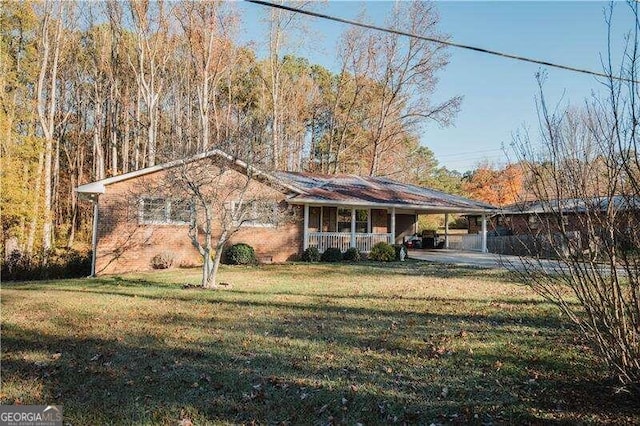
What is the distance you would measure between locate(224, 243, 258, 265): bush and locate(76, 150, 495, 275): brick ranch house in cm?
71

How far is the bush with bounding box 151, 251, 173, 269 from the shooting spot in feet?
54.9

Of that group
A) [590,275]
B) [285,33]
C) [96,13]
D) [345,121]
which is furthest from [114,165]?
[590,275]

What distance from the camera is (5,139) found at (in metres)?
18.1

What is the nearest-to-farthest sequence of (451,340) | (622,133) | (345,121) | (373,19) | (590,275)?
(622,133) → (590,275) → (451,340) → (373,19) → (345,121)

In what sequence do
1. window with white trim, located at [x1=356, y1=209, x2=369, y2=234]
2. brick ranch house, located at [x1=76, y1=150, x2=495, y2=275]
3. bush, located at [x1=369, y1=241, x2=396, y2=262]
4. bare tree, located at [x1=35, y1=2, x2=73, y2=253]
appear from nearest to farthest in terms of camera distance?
1. brick ranch house, located at [x1=76, y1=150, x2=495, y2=275]
2. bush, located at [x1=369, y1=241, x2=396, y2=262]
3. bare tree, located at [x1=35, y1=2, x2=73, y2=253]
4. window with white trim, located at [x1=356, y1=209, x2=369, y2=234]

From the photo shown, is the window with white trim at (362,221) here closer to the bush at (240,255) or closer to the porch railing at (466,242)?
the bush at (240,255)

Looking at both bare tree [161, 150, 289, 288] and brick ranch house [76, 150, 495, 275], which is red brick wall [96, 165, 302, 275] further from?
bare tree [161, 150, 289, 288]

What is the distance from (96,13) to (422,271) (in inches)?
991

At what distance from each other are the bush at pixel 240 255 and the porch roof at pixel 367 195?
290cm

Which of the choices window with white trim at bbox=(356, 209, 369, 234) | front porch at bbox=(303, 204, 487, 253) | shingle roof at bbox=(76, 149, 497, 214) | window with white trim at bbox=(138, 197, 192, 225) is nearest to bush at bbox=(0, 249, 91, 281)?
shingle roof at bbox=(76, 149, 497, 214)

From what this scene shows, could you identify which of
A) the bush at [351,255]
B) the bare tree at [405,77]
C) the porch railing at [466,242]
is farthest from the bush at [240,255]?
the bare tree at [405,77]

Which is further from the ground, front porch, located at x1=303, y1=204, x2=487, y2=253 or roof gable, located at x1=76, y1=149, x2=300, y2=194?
roof gable, located at x1=76, y1=149, x2=300, y2=194

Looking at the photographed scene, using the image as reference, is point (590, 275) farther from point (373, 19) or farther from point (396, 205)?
point (373, 19)

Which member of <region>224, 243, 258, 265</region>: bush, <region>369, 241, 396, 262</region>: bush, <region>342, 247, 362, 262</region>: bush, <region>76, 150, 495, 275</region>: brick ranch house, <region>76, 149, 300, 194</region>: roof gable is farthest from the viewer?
<region>342, 247, 362, 262</region>: bush
